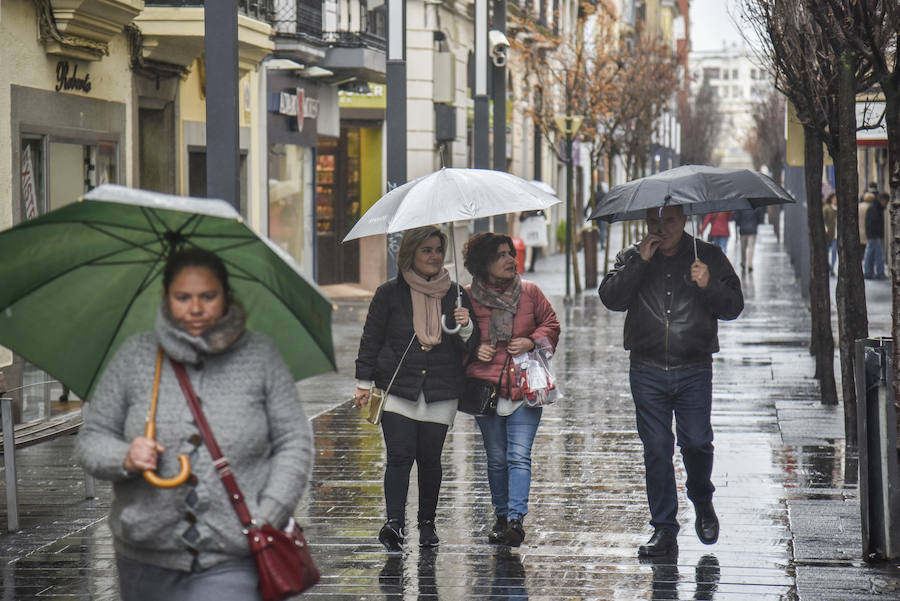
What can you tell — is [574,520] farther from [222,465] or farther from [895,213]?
[222,465]

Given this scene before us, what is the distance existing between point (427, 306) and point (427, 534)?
116 centimetres

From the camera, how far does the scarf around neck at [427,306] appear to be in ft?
24.7

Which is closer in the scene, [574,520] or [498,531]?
[498,531]

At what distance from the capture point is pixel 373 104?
2908cm

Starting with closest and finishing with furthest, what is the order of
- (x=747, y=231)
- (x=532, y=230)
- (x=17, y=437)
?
(x=17, y=437), (x=747, y=231), (x=532, y=230)

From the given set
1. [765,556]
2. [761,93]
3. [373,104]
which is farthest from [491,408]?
[761,93]

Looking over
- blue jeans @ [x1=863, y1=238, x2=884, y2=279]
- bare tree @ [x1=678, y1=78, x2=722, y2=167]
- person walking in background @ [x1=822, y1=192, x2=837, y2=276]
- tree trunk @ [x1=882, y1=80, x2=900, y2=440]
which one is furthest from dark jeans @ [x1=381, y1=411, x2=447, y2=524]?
bare tree @ [x1=678, y1=78, x2=722, y2=167]

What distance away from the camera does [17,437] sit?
8.82 meters

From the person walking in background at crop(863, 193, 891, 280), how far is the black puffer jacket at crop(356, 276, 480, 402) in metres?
24.2

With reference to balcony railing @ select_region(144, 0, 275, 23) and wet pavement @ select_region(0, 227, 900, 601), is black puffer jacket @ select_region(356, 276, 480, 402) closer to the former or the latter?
wet pavement @ select_region(0, 227, 900, 601)

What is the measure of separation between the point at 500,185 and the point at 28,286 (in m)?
3.70

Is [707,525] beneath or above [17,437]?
beneath

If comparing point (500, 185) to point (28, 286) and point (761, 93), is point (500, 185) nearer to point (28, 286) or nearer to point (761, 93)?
point (28, 286)

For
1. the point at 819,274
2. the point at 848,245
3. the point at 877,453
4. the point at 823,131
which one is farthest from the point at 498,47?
the point at 877,453
